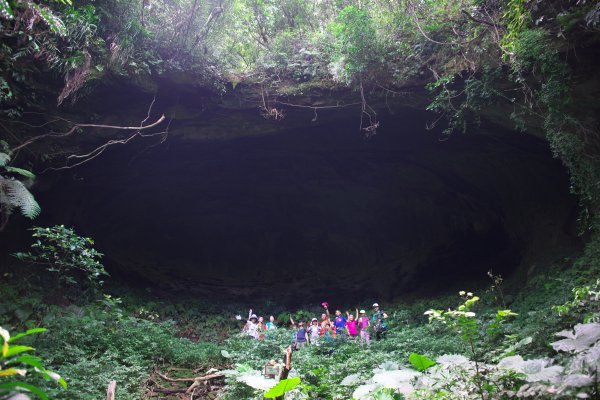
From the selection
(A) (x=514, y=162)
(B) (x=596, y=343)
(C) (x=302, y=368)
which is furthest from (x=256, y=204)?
(B) (x=596, y=343)

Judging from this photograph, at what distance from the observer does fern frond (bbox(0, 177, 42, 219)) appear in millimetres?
5254

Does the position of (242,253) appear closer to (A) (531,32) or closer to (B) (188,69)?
(B) (188,69)

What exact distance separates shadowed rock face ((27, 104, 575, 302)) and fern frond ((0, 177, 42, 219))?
15.6 feet

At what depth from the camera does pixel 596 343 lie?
237 cm

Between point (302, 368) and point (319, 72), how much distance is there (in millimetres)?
6537

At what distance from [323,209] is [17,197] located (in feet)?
33.7

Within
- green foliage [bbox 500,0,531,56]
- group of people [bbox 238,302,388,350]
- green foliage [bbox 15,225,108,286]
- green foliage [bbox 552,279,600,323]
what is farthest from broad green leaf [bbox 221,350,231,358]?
green foliage [bbox 500,0,531,56]

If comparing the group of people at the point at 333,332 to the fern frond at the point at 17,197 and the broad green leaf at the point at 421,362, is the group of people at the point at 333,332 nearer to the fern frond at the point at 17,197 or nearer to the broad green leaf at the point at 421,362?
the broad green leaf at the point at 421,362

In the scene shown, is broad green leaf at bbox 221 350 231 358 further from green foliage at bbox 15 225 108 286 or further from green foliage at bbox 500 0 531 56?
green foliage at bbox 500 0 531 56

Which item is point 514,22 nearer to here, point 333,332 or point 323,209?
point 333,332

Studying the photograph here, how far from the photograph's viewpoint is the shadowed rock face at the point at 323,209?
33.6ft

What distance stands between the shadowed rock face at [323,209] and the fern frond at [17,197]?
4.76 meters

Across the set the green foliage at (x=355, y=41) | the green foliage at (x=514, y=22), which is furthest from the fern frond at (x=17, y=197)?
the green foliage at (x=514, y=22)

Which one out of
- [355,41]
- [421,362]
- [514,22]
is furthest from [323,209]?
[421,362]
